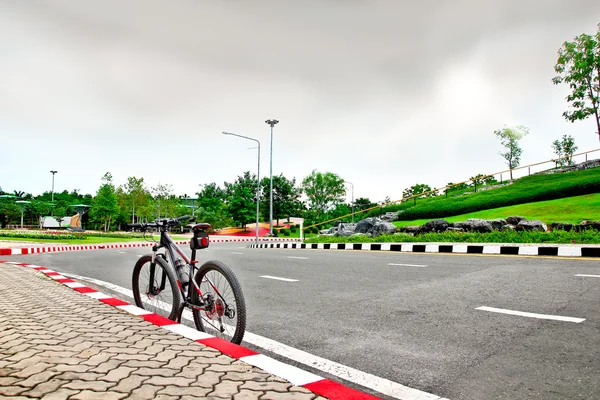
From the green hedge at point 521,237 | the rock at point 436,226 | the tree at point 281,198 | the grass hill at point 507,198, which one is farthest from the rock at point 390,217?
the tree at point 281,198

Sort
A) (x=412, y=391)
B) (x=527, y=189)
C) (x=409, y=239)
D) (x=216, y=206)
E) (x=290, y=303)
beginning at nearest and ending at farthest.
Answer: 1. (x=412, y=391)
2. (x=290, y=303)
3. (x=409, y=239)
4. (x=527, y=189)
5. (x=216, y=206)

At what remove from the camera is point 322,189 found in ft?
279

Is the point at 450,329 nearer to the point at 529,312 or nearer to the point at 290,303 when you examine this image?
the point at 529,312

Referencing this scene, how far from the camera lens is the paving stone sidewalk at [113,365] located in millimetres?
2359

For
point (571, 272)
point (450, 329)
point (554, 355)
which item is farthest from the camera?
point (571, 272)

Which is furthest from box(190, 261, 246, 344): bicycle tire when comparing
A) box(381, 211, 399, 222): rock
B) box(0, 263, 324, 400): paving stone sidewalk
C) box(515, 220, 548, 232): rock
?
box(381, 211, 399, 222): rock

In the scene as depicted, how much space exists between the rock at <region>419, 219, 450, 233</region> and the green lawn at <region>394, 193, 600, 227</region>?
14.1 feet

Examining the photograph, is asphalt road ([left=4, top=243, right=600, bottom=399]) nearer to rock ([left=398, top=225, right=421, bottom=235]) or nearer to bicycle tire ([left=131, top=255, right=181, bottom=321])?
bicycle tire ([left=131, top=255, right=181, bottom=321])

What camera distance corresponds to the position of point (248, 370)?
270cm

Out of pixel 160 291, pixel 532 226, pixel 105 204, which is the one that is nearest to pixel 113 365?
pixel 160 291

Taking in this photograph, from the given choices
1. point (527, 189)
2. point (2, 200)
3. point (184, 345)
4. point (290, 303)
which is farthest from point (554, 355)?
point (2, 200)

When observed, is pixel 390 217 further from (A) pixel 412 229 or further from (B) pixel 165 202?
(B) pixel 165 202

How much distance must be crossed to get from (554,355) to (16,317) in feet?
15.8

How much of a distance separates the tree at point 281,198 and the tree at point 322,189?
13787 millimetres
